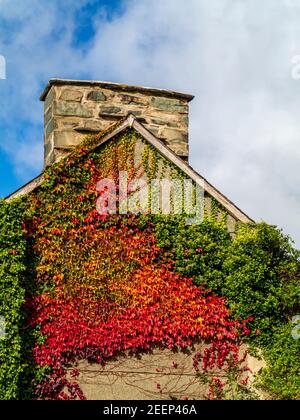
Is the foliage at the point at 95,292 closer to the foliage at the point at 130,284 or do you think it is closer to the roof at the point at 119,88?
the foliage at the point at 130,284

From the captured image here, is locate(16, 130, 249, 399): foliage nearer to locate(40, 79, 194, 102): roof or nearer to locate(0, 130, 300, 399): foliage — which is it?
locate(0, 130, 300, 399): foliage

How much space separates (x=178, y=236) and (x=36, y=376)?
3.53 meters

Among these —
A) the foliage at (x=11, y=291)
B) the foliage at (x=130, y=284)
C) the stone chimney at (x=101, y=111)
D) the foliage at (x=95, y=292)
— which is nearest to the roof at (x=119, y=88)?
the stone chimney at (x=101, y=111)

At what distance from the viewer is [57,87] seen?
51.1 ft

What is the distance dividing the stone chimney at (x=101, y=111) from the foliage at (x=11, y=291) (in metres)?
3.06

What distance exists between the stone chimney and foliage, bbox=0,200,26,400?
3065 millimetres

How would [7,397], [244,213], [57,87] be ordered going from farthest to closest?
[57,87] < [244,213] < [7,397]

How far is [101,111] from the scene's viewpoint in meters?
15.6

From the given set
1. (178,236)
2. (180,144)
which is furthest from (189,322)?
(180,144)

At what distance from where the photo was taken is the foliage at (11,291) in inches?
464

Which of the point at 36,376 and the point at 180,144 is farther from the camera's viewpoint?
the point at 180,144

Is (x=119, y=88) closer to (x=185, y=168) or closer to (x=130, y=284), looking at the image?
(x=185, y=168)
